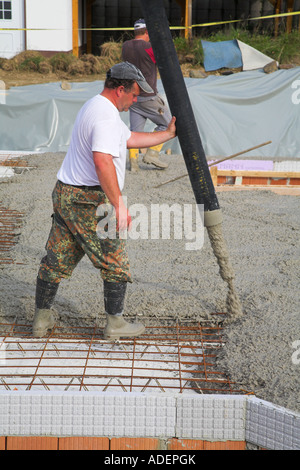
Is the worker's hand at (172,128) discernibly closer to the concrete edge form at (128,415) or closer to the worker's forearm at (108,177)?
the worker's forearm at (108,177)

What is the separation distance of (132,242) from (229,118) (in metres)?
5.22

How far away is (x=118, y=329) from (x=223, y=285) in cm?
107

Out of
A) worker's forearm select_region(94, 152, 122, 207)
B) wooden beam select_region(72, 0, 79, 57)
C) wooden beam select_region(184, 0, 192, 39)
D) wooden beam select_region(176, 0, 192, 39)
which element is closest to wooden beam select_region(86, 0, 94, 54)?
wooden beam select_region(72, 0, 79, 57)

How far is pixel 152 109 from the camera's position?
6.93m

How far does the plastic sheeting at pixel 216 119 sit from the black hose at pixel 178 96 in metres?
6.44

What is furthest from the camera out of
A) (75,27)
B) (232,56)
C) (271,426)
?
(75,27)

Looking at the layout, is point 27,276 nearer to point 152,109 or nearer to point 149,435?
point 149,435

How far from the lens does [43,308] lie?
3531 mm

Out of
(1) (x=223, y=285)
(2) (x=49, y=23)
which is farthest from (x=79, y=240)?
(2) (x=49, y=23)

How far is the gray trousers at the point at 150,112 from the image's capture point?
22.6 feet

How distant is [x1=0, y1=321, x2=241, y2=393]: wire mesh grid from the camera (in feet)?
10.3

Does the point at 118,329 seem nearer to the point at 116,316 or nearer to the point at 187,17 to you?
the point at 116,316

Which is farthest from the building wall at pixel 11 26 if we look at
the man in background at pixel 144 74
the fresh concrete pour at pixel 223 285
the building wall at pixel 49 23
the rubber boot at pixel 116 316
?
the rubber boot at pixel 116 316

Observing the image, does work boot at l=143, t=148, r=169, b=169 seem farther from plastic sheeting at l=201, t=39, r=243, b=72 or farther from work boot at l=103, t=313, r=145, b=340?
plastic sheeting at l=201, t=39, r=243, b=72
